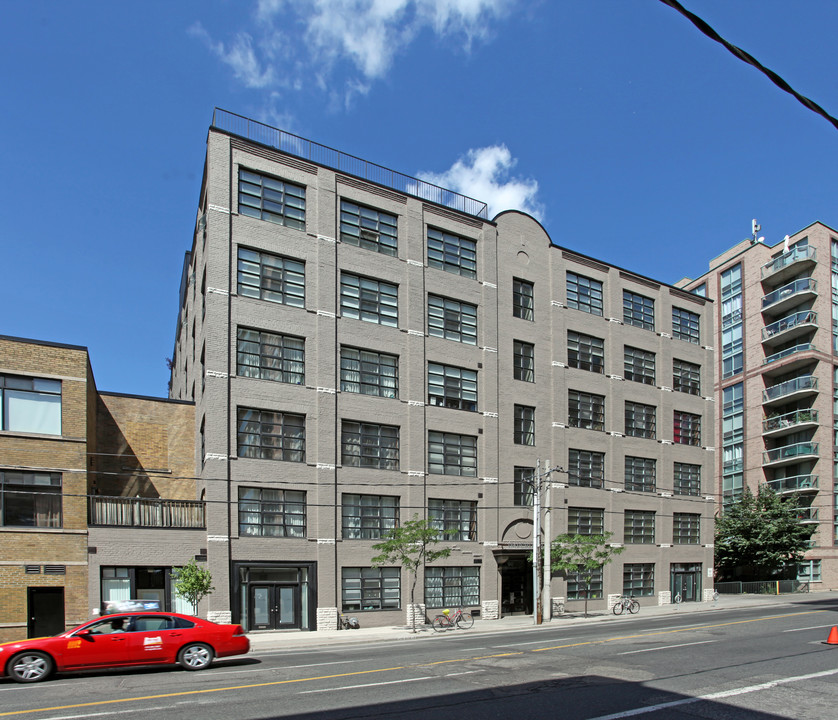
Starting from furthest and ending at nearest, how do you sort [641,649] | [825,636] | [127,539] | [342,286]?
[342,286], [127,539], [825,636], [641,649]

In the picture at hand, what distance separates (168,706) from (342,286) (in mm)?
23732

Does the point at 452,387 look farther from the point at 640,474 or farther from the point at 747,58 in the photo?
the point at 747,58

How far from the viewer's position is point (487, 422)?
37.8 metres

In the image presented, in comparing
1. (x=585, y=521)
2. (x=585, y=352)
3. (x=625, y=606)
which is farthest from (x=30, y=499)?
(x=585, y=352)

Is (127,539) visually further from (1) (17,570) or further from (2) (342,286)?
(2) (342,286)

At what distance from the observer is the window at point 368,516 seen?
32750 mm

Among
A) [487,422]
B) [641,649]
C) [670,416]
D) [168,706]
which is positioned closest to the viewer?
[168,706]

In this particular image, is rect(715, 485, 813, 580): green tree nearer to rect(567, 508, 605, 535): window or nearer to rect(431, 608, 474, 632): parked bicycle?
rect(567, 508, 605, 535): window

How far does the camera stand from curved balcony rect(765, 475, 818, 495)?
5516 centimetres

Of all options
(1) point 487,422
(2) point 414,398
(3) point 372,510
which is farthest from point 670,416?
(3) point 372,510

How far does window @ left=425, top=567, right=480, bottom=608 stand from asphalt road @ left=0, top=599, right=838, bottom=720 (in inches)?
440

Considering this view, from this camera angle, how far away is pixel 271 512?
30.9 meters

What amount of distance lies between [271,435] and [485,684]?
730 inches

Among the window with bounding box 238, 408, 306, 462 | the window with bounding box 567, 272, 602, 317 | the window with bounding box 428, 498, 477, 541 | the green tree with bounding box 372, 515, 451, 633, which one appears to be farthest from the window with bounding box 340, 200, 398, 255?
A: the green tree with bounding box 372, 515, 451, 633
